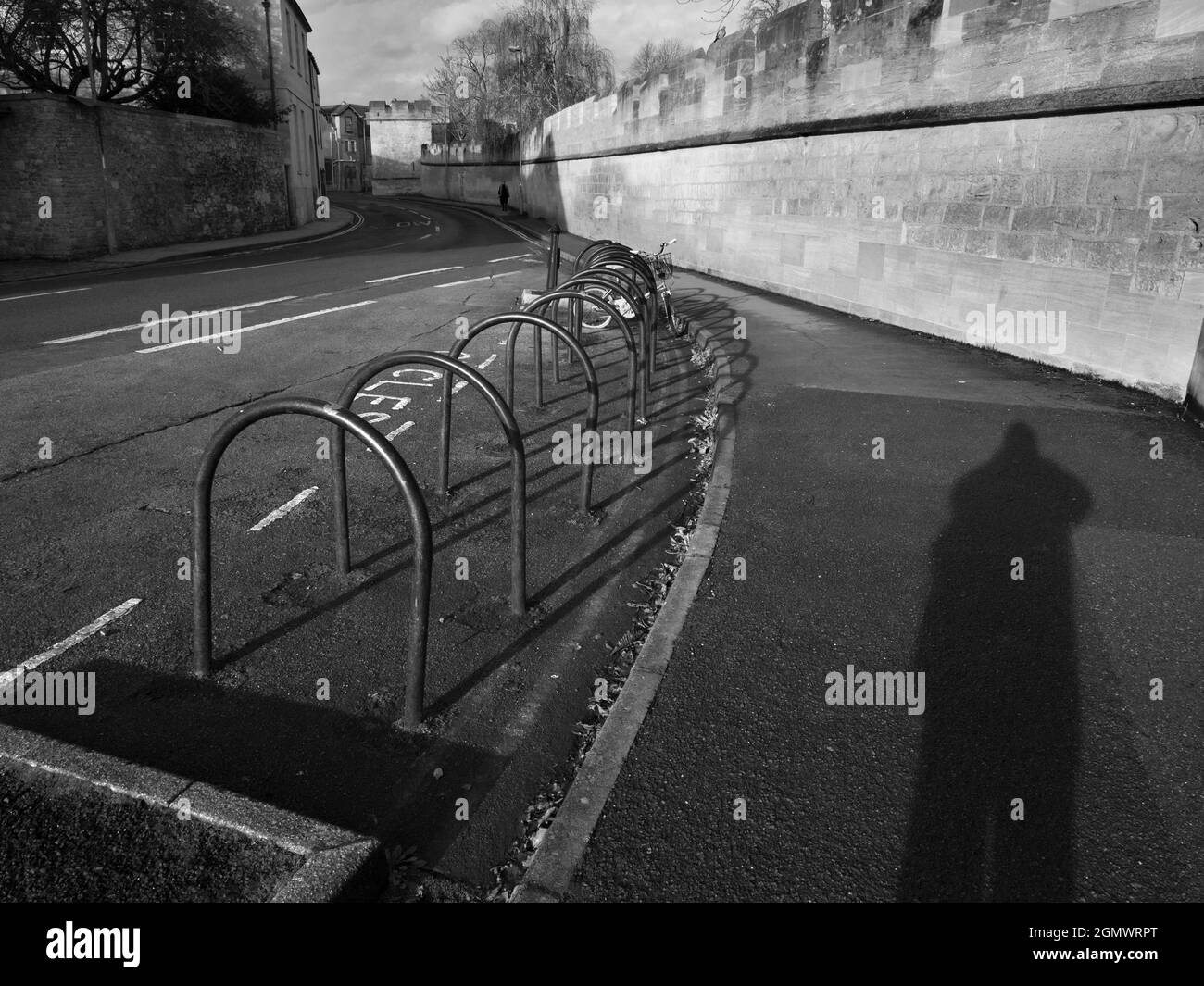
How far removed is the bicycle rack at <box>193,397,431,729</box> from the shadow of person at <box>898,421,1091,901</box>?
181 cm

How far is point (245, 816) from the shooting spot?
248cm

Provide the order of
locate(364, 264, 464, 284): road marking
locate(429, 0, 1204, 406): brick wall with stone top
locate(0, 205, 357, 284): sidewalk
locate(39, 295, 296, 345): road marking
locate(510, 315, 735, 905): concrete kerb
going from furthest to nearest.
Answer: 1. locate(0, 205, 357, 284): sidewalk
2. locate(364, 264, 464, 284): road marking
3. locate(39, 295, 296, 345): road marking
4. locate(429, 0, 1204, 406): brick wall with stone top
5. locate(510, 315, 735, 905): concrete kerb

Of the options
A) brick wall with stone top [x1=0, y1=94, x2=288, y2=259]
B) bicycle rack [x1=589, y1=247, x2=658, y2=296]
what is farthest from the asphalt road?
brick wall with stone top [x1=0, y1=94, x2=288, y2=259]

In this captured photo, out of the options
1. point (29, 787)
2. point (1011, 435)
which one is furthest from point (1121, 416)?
point (29, 787)

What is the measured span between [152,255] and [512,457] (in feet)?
68.6

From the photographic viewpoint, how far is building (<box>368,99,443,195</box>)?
235 ft

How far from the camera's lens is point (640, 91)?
20953mm

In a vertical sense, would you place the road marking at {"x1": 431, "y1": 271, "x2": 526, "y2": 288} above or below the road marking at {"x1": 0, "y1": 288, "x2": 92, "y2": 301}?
above

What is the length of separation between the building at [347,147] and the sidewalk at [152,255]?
56.1m

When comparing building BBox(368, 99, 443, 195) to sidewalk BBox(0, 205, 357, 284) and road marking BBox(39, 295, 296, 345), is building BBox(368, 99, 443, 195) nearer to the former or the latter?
sidewalk BBox(0, 205, 357, 284)

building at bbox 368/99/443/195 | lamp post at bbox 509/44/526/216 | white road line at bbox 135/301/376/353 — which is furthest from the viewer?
building at bbox 368/99/443/195

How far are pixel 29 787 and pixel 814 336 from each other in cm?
936

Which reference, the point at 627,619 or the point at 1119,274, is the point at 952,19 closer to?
the point at 1119,274

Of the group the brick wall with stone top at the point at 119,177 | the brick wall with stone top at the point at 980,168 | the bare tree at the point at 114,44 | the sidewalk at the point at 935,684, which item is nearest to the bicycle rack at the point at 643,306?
the sidewalk at the point at 935,684
